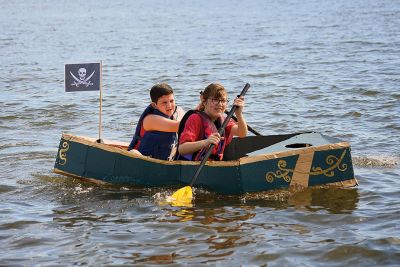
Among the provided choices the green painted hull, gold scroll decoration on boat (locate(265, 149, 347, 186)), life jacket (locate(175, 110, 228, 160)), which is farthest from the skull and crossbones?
gold scroll decoration on boat (locate(265, 149, 347, 186))

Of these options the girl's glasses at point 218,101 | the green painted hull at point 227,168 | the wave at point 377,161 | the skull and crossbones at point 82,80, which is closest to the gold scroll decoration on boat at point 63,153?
the green painted hull at point 227,168

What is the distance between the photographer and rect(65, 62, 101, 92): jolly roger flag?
8.90 m

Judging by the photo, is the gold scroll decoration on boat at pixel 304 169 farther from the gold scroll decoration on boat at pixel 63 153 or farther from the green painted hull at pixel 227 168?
the gold scroll decoration on boat at pixel 63 153

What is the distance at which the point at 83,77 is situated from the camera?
8.98 metres

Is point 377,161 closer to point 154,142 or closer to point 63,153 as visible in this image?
point 154,142

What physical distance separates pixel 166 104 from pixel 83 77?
1.20m

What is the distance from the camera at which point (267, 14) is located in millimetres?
33844

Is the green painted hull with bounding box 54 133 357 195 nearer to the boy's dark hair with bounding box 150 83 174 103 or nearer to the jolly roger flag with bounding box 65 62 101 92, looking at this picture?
the boy's dark hair with bounding box 150 83 174 103

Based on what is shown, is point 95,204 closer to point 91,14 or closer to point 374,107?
point 374,107

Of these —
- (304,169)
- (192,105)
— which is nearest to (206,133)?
(304,169)

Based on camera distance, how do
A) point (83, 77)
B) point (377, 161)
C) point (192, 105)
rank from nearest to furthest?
point (83, 77)
point (377, 161)
point (192, 105)

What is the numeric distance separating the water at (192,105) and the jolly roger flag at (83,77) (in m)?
1.02

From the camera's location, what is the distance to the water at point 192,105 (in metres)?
6.63

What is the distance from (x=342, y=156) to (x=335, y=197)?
0.50 meters
